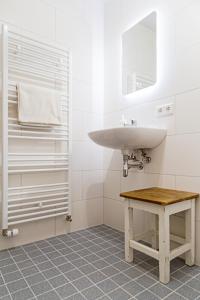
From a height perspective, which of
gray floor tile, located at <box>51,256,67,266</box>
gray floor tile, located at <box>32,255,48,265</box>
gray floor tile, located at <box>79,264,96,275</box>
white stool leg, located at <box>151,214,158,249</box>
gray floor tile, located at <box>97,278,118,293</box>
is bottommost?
gray floor tile, located at <box>32,255,48,265</box>

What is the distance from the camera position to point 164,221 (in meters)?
1.08

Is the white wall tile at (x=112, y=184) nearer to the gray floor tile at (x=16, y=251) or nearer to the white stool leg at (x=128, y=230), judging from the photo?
the white stool leg at (x=128, y=230)

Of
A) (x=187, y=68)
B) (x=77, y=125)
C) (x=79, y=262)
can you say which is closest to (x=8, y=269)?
(x=79, y=262)

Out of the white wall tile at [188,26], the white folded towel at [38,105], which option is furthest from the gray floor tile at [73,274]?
the white wall tile at [188,26]

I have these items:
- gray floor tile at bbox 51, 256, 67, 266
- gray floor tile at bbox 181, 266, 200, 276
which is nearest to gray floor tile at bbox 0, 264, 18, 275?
gray floor tile at bbox 51, 256, 67, 266

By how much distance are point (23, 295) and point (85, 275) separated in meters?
0.33

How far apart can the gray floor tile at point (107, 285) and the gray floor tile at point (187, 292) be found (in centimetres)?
32

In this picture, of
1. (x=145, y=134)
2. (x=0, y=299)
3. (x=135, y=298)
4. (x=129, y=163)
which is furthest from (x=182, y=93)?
(x=0, y=299)

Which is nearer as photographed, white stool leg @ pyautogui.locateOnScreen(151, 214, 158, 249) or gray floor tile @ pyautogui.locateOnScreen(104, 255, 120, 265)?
gray floor tile @ pyautogui.locateOnScreen(104, 255, 120, 265)

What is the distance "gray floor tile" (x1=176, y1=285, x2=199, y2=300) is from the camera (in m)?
1.00

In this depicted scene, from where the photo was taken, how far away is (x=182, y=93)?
1.35 metres

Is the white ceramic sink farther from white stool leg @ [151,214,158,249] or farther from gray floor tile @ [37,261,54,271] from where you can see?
gray floor tile @ [37,261,54,271]

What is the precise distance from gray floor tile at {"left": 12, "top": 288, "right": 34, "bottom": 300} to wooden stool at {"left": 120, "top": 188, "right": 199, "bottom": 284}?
0.59m

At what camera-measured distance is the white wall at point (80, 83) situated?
5.37 feet
